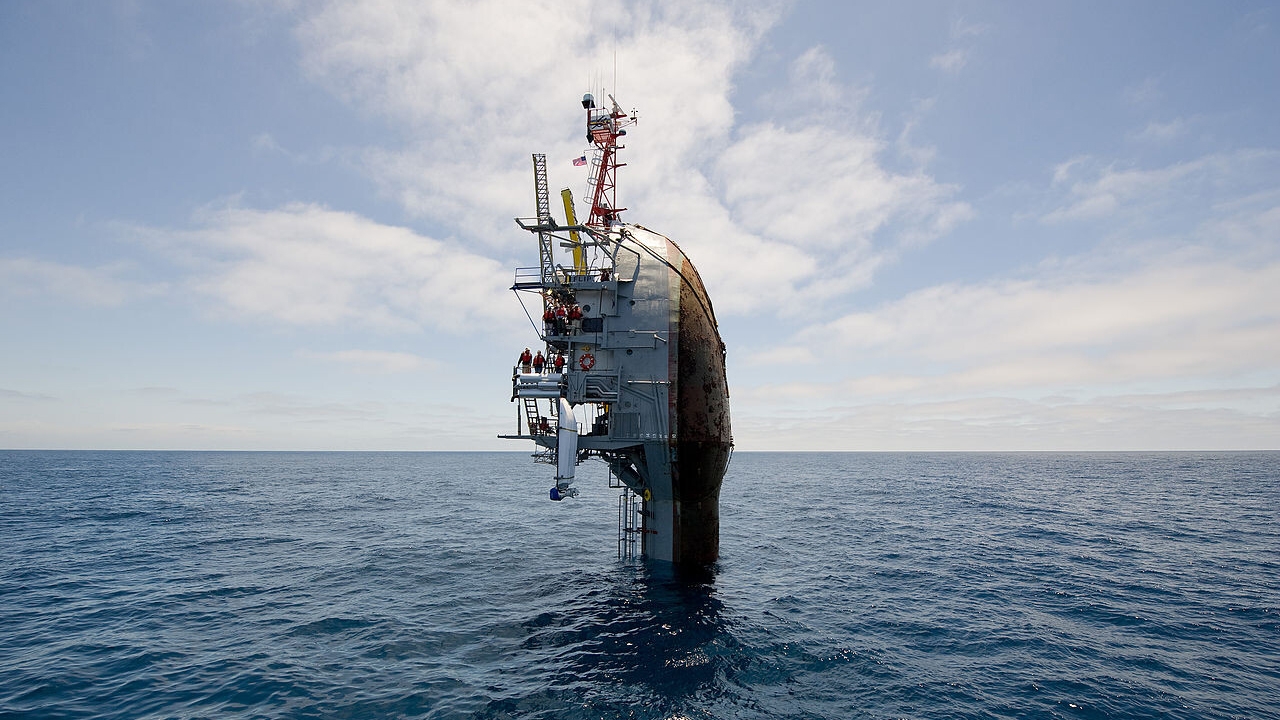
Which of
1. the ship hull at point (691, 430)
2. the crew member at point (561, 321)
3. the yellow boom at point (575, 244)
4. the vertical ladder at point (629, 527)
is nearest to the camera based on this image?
the ship hull at point (691, 430)

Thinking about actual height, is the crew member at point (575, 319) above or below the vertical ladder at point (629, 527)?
above

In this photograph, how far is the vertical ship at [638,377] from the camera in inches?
1231

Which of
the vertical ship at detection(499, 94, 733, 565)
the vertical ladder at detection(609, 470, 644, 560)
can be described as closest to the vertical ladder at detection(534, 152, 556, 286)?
the vertical ship at detection(499, 94, 733, 565)

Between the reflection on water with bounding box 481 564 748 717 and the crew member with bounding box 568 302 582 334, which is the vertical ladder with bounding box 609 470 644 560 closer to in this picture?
the reflection on water with bounding box 481 564 748 717

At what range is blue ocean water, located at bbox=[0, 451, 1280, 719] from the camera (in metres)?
19.1

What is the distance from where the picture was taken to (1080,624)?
2611 centimetres

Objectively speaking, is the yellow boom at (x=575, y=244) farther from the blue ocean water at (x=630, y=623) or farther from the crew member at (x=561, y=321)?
the blue ocean water at (x=630, y=623)

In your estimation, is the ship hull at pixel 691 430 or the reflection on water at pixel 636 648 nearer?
the reflection on water at pixel 636 648

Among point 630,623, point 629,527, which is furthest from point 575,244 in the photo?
point 630,623

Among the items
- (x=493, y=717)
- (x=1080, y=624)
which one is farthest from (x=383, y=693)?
(x=1080, y=624)

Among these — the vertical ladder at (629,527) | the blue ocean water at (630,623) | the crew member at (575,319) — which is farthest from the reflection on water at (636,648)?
the crew member at (575,319)

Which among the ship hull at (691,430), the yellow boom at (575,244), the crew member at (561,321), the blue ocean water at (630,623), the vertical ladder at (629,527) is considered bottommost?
the blue ocean water at (630,623)

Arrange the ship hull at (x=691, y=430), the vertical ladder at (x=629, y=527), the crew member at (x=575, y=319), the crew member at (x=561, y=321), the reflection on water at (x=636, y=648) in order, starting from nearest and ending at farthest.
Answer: the reflection on water at (x=636, y=648)
the ship hull at (x=691, y=430)
the crew member at (x=575, y=319)
the crew member at (x=561, y=321)
the vertical ladder at (x=629, y=527)

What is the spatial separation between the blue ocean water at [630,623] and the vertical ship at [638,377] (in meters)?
4.71
